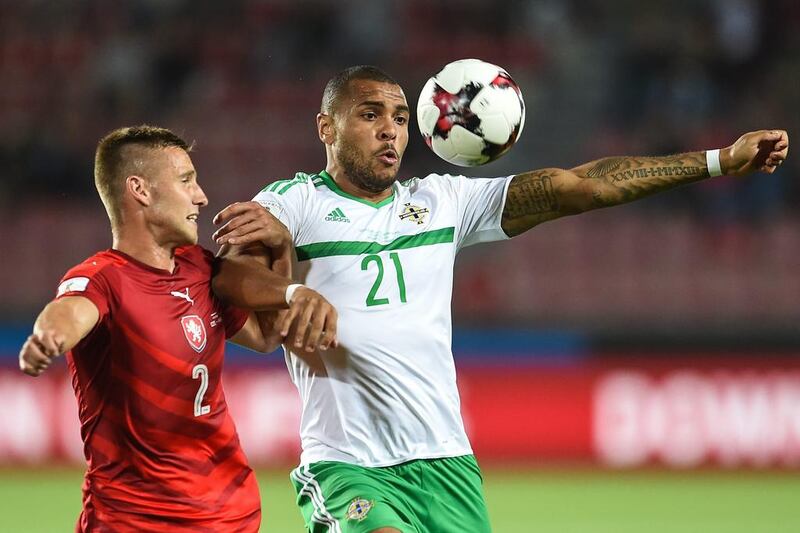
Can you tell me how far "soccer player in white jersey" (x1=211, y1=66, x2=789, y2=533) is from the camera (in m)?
5.13

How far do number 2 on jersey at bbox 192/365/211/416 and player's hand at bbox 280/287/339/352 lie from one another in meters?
0.41

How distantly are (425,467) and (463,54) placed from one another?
39.0ft

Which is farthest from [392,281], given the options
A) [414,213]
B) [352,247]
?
[414,213]

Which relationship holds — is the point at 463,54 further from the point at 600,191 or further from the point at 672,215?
the point at 600,191

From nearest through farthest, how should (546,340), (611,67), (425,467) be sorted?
1. (425,467)
2. (546,340)
3. (611,67)

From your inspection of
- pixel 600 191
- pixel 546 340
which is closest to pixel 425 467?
pixel 600 191

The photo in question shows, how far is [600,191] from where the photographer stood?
5.30 meters

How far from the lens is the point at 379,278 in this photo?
17.1 ft

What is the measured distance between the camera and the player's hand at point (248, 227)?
4820 mm

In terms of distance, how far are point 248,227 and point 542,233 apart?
9.12m

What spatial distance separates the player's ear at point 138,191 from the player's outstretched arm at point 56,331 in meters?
0.58

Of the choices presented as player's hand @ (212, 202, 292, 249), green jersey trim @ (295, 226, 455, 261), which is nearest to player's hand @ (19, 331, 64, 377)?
player's hand @ (212, 202, 292, 249)

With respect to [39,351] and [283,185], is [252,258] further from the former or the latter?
[39,351]

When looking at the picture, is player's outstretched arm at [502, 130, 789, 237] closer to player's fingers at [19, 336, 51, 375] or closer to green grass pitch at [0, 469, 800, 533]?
player's fingers at [19, 336, 51, 375]
